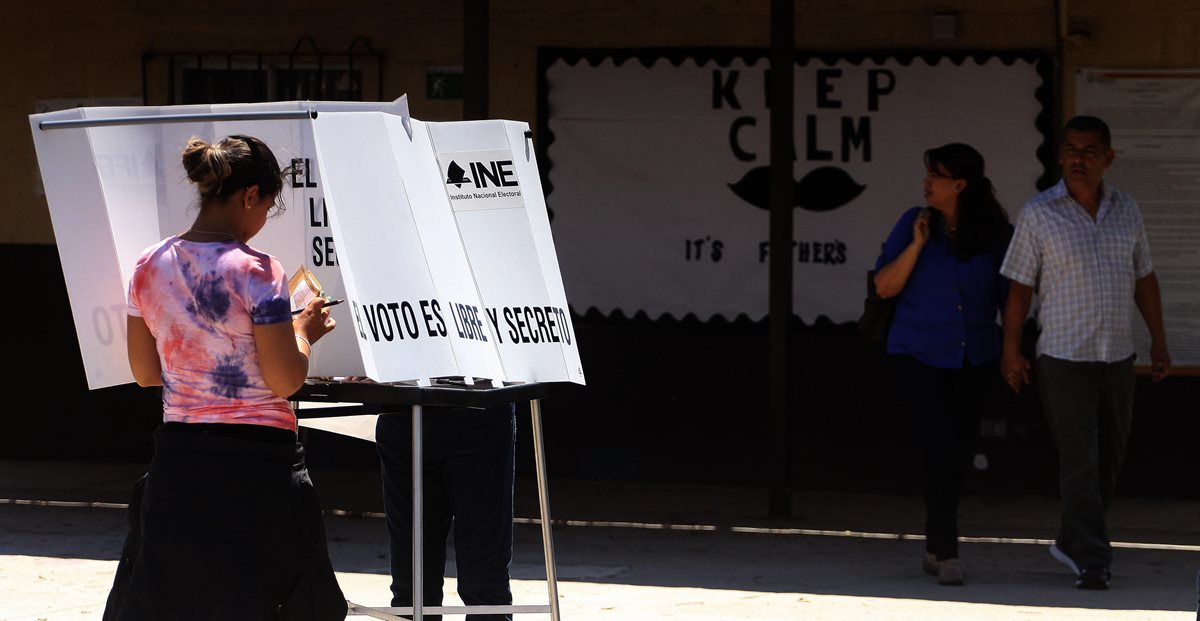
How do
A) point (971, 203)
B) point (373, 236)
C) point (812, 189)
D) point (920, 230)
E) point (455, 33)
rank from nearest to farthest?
point (373, 236)
point (920, 230)
point (971, 203)
point (812, 189)
point (455, 33)

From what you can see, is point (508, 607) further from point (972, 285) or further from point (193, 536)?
point (972, 285)

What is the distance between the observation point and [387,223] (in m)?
4.48

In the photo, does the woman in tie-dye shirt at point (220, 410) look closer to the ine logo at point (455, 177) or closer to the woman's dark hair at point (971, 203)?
the ine logo at point (455, 177)

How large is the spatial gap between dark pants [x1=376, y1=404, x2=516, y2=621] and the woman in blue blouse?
7.59 ft

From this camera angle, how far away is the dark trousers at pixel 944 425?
675cm

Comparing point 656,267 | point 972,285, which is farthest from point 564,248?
point 972,285

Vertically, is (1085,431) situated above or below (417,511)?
below

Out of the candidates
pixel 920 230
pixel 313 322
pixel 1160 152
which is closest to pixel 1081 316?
pixel 920 230

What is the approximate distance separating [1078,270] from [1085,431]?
625 mm

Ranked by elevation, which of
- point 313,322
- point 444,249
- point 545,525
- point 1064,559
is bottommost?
point 1064,559

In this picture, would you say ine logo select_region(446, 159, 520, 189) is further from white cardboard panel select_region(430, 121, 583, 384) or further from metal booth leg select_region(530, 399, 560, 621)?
metal booth leg select_region(530, 399, 560, 621)

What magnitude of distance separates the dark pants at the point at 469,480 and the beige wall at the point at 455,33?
470 centimetres

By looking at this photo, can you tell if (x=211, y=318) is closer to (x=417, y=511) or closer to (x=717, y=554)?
(x=417, y=511)

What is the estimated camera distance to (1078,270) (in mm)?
6754
